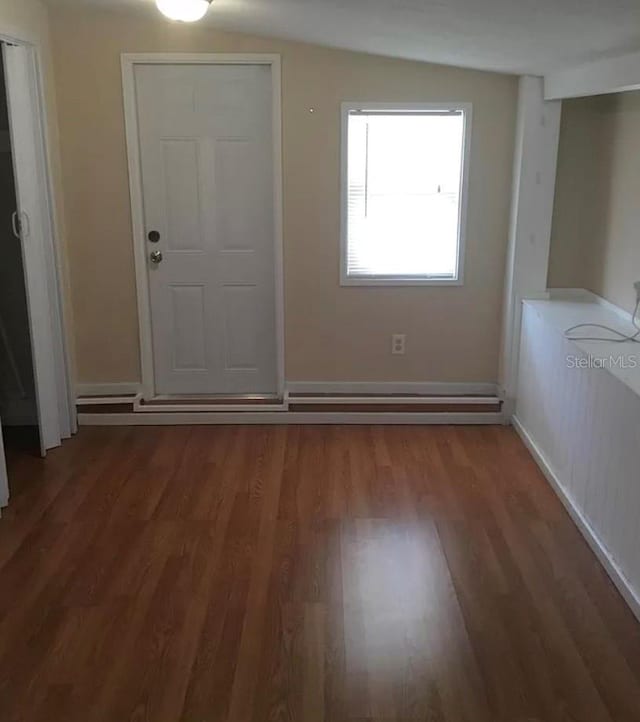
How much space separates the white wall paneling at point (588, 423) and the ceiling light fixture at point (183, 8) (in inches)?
86.7

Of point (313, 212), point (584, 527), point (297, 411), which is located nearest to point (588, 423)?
point (584, 527)

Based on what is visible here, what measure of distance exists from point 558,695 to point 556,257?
2855 millimetres

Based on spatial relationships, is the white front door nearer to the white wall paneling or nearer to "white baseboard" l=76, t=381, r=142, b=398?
"white baseboard" l=76, t=381, r=142, b=398

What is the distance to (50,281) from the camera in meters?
4.19

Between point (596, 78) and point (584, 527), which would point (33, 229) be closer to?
point (596, 78)

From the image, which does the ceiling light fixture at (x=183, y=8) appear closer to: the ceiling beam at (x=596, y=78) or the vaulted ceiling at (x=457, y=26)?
the vaulted ceiling at (x=457, y=26)

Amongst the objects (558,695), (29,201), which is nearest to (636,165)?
(558,695)

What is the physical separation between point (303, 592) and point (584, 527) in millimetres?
1270

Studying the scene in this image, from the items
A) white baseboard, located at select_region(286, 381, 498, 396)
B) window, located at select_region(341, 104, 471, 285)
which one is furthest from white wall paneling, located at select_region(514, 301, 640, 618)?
window, located at select_region(341, 104, 471, 285)

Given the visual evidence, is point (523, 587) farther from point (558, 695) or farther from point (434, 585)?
point (558, 695)

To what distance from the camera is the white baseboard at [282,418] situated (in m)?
4.59

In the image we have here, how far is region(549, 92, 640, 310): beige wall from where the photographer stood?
389 cm

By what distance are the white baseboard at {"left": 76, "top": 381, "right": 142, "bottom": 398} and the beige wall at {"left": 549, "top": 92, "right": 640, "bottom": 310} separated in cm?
265

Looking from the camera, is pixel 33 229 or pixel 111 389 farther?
pixel 111 389
